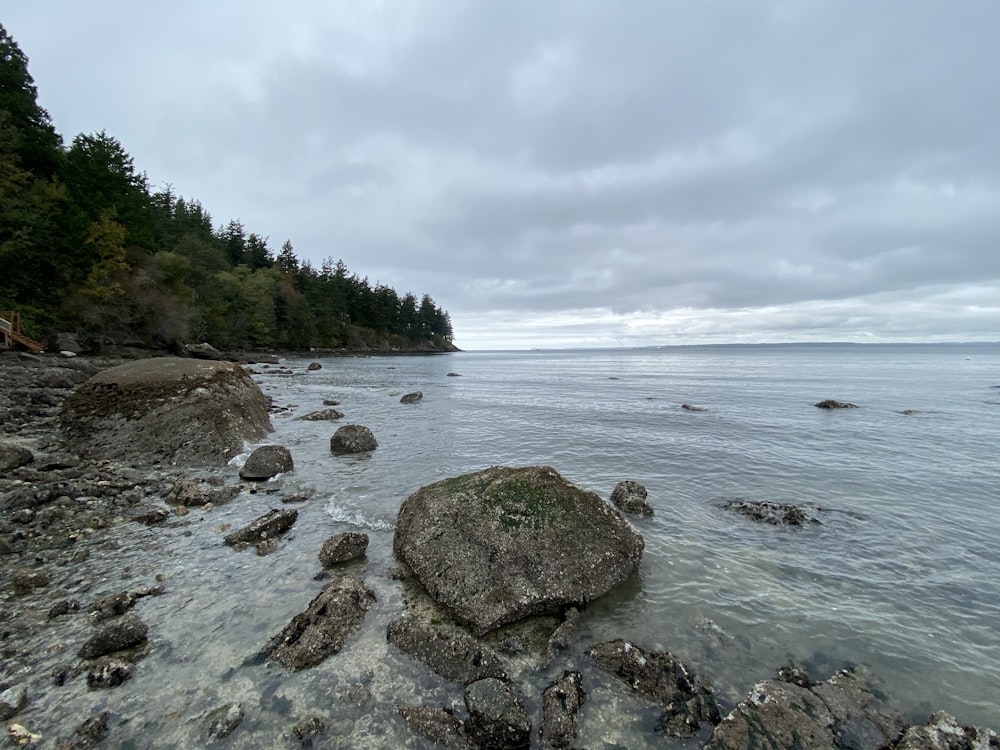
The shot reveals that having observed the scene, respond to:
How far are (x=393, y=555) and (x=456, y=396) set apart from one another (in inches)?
1217

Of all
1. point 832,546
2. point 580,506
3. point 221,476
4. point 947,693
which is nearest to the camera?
point 947,693

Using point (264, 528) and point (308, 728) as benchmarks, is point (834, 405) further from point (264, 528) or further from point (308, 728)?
point (308, 728)

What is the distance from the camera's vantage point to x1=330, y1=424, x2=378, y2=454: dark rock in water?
15883mm

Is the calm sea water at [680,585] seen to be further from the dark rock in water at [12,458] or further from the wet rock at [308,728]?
the dark rock in water at [12,458]

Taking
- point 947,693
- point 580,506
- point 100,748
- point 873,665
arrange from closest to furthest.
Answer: point 100,748 → point 947,693 → point 873,665 → point 580,506

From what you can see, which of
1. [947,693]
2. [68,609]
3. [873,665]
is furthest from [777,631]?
[68,609]

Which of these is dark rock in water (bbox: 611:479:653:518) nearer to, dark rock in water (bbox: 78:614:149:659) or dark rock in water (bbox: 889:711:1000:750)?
dark rock in water (bbox: 889:711:1000:750)

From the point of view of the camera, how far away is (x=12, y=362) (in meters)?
27.5

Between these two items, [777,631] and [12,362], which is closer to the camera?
[777,631]

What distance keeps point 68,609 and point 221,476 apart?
21.0 feet

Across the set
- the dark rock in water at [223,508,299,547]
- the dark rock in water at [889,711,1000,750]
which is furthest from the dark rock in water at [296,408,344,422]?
the dark rock in water at [889,711,1000,750]

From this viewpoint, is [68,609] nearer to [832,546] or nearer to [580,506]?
[580,506]

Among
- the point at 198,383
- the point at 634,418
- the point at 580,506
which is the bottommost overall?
the point at 634,418

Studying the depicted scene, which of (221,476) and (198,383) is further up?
(198,383)
